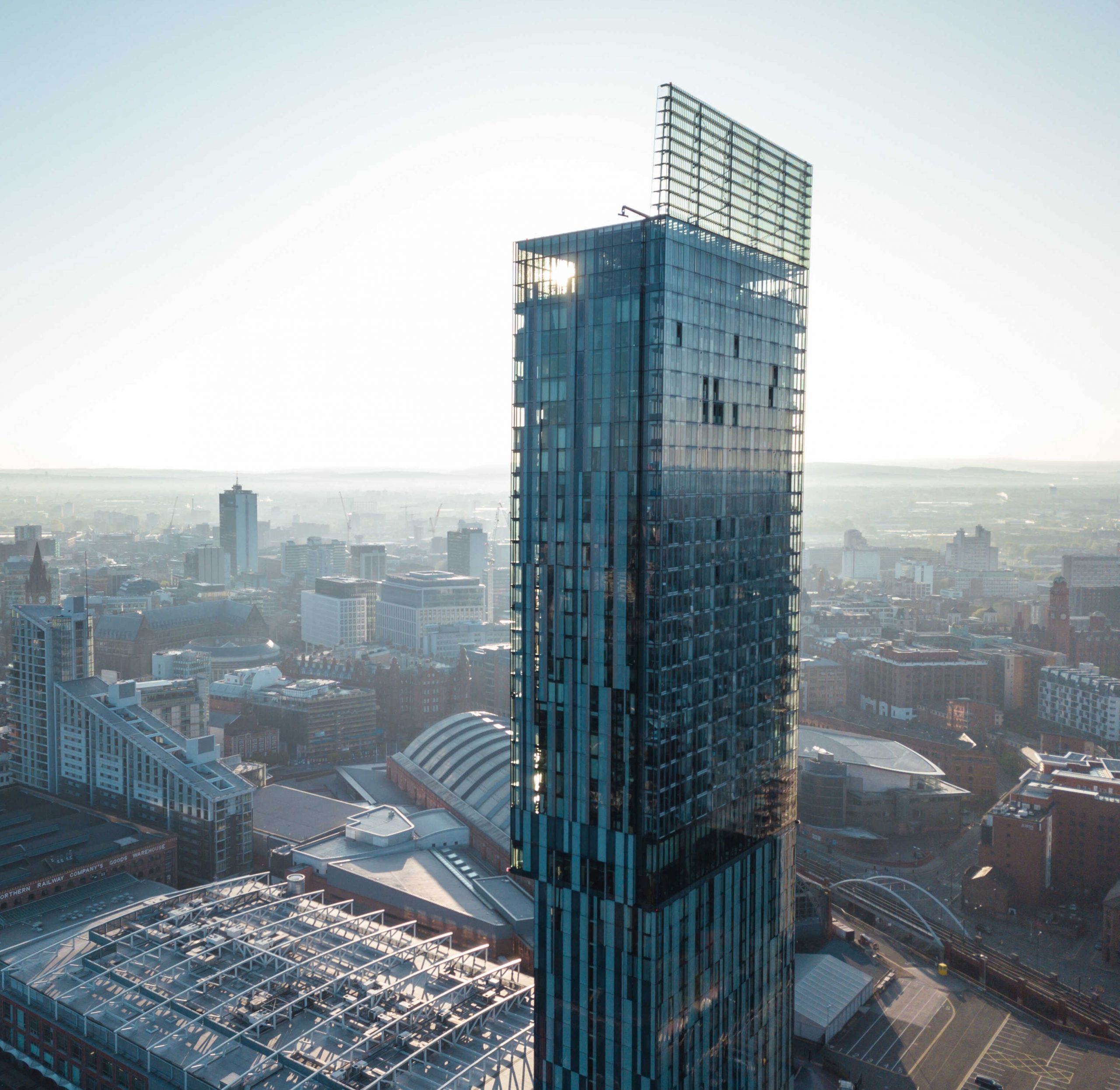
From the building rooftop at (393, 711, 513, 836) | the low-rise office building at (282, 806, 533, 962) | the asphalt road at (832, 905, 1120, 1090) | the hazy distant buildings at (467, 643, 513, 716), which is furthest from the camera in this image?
the hazy distant buildings at (467, 643, 513, 716)

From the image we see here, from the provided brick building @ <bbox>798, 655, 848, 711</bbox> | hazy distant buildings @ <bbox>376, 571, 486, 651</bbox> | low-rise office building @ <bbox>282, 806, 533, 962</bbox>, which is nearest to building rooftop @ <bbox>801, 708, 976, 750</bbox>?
brick building @ <bbox>798, 655, 848, 711</bbox>

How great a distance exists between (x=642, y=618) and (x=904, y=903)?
4285cm

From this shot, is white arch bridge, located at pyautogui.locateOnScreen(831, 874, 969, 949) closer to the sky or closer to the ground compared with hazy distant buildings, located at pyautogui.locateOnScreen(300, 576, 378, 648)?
closer to the ground

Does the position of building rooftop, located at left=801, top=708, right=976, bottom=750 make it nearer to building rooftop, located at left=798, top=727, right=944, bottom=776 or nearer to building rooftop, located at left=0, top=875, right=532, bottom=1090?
building rooftop, located at left=798, top=727, right=944, bottom=776

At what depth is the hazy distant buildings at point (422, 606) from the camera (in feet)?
504

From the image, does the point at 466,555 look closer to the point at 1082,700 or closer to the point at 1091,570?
the point at 1091,570

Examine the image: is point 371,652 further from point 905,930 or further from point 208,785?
point 905,930

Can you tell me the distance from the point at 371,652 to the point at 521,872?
362 feet

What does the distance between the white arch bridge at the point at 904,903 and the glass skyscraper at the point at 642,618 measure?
31492 millimetres

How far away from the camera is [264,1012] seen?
35.6 meters

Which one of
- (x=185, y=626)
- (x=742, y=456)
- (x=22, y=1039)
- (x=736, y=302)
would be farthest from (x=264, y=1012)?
(x=185, y=626)

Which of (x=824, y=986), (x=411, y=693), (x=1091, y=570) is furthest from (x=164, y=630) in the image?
(x=1091, y=570)

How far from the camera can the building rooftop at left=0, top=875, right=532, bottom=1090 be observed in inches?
1297

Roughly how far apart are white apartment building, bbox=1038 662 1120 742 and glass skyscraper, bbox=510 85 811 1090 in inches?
3174
